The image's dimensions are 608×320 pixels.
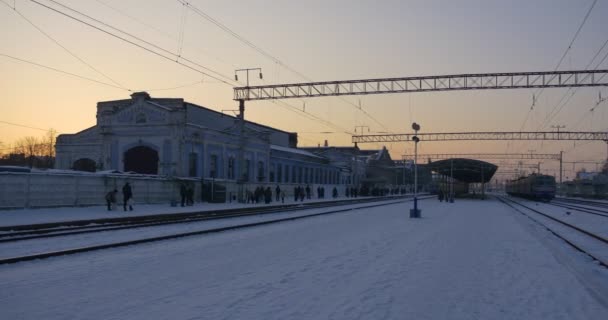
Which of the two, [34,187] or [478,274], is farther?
[34,187]

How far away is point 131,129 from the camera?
44.3 meters

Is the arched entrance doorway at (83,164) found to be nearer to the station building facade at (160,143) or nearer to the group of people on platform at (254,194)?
the station building facade at (160,143)

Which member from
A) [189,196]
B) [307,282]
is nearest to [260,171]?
[189,196]

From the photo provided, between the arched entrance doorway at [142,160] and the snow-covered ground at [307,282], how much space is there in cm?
3039

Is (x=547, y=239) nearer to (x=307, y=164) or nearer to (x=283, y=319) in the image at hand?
(x=283, y=319)

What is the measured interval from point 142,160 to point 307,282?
37950 mm

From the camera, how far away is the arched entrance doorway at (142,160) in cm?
4347

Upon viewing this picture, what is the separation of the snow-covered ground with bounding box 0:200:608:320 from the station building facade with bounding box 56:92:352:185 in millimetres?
25278

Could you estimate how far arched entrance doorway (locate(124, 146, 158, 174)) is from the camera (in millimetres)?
43469

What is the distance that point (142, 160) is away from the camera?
145ft

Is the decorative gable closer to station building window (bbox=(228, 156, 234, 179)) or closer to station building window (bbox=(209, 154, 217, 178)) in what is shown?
station building window (bbox=(209, 154, 217, 178))

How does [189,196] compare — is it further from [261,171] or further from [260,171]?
[261,171]

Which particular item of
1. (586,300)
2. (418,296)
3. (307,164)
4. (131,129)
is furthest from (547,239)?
(307,164)

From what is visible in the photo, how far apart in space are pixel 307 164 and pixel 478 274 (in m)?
63.1
